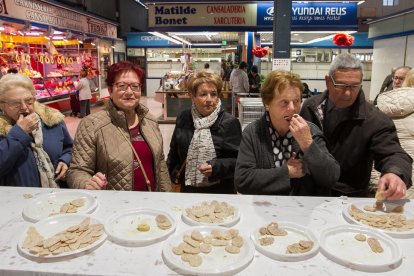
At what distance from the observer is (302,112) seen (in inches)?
93.6

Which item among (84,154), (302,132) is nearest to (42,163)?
(84,154)

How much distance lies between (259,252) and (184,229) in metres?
0.34

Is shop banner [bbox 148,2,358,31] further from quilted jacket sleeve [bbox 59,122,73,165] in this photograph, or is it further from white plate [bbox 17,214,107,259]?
white plate [bbox 17,214,107,259]

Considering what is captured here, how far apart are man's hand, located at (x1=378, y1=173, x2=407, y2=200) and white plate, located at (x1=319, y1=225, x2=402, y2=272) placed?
37cm

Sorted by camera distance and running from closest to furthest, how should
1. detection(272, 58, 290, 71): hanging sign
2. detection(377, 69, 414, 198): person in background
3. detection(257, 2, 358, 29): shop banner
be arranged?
detection(377, 69, 414, 198): person in background, detection(272, 58, 290, 71): hanging sign, detection(257, 2, 358, 29): shop banner

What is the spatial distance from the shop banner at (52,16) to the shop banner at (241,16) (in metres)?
3.51

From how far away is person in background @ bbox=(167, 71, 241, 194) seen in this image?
2479 mm

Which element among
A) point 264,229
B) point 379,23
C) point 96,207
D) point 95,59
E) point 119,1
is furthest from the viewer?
point 119,1

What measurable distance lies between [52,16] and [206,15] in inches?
220

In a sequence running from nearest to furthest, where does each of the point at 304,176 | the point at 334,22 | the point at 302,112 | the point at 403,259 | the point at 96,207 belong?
the point at 403,259 < the point at 96,207 < the point at 304,176 < the point at 302,112 < the point at 334,22

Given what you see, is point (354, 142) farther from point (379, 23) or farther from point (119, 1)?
point (119, 1)

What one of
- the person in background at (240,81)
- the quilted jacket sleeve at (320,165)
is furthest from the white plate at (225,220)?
the person in background at (240,81)

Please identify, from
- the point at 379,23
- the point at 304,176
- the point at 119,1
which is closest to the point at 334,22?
the point at 379,23

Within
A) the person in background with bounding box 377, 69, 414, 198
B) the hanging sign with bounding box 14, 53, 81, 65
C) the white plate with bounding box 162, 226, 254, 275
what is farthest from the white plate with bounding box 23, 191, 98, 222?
the hanging sign with bounding box 14, 53, 81, 65
